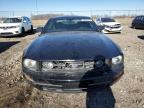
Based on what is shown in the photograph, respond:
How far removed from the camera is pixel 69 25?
6.83m

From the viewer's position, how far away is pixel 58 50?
15.3ft

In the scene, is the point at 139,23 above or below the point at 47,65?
below

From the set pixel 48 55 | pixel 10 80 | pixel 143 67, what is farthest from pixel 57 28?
pixel 143 67

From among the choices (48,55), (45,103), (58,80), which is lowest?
(45,103)

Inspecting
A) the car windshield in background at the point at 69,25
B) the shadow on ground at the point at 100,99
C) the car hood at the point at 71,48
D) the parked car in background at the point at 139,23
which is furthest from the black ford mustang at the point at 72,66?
the parked car in background at the point at 139,23

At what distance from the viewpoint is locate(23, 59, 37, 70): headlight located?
14.6 ft

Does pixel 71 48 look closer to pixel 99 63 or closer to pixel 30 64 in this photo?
pixel 99 63

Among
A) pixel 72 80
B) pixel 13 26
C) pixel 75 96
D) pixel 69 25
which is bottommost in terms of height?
pixel 75 96

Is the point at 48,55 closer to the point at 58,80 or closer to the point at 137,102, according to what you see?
the point at 58,80

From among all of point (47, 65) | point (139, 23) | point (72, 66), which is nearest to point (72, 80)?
point (72, 66)

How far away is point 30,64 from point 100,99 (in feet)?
5.14

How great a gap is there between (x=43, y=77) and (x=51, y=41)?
1225 millimetres

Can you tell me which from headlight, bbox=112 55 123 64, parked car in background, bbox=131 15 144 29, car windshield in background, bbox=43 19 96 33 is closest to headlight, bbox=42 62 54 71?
headlight, bbox=112 55 123 64

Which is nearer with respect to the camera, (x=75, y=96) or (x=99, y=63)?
(x=99, y=63)
